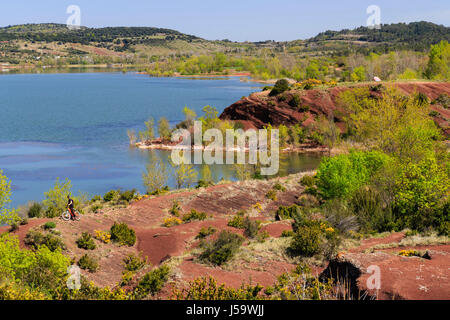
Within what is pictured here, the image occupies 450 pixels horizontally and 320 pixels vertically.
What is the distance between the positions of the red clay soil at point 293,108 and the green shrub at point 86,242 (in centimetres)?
6197

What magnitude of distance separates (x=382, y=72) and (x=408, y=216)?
11443cm

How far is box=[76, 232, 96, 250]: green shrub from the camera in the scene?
2567cm

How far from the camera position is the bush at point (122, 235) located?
90.7 feet

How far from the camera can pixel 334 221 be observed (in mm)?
28078

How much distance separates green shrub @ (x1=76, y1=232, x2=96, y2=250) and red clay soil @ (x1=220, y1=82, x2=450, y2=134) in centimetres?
6197

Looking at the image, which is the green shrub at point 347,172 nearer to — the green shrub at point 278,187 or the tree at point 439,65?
the green shrub at point 278,187

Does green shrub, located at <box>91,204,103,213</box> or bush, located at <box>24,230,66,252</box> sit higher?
bush, located at <box>24,230,66,252</box>

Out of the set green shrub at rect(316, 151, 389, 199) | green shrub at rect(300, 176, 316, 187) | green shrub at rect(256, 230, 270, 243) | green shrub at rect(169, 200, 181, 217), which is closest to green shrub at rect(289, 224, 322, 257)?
green shrub at rect(256, 230, 270, 243)

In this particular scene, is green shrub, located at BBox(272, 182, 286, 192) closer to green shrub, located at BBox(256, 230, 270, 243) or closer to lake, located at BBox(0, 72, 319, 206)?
green shrub, located at BBox(256, 230, 270, 243)

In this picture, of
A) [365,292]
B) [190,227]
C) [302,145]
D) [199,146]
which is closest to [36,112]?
[199,146]

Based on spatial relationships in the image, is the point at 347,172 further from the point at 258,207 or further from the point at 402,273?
the point at 402,273

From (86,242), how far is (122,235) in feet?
9.00

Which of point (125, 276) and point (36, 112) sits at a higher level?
point (36, 112)
